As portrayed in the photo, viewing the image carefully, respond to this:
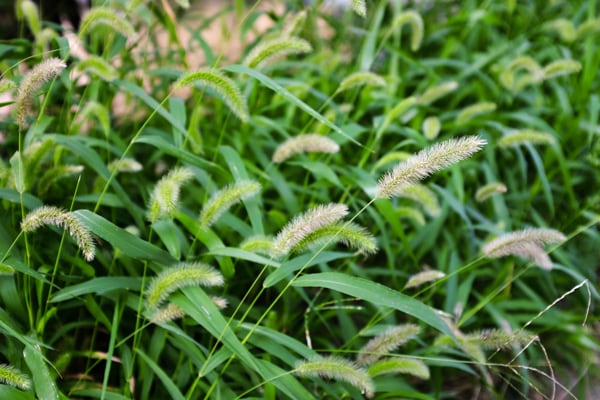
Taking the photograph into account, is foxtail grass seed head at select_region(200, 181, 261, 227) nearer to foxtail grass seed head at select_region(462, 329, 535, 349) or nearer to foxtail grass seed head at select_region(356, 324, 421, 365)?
foxtail grass seed head at select_region(356, 324, 421, 365)

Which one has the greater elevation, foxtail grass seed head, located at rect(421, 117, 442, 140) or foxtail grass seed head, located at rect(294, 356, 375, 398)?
foxtail grass seed head, located at rect(421, 117, 442, 140)

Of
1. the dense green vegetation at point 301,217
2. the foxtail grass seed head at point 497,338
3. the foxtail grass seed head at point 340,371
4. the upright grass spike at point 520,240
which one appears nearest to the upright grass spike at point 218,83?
the dense green vegetation at point 301,217

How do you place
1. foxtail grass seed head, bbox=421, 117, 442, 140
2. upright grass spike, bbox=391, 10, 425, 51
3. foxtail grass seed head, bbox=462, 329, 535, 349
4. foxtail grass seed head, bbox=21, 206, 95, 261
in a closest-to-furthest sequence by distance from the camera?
foxtail grass seed head, bbox=21, 206, 95, 261 → foxtail grass seed head, bbox=462, 329, 535, 349 → foxtail grass seed head, bbox=421, 117, 442, 140 → upright grass spike, bbox=391, 10, 425, 51

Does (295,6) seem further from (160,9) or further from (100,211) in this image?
(100,211)

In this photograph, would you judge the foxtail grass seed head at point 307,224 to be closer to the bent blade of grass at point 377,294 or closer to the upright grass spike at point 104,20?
the bent blade of grass at point 377,294

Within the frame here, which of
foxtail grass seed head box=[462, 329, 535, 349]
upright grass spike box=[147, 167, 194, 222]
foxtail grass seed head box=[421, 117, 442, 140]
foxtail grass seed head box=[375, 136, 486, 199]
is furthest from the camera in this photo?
foxtail grass seed head box=[421, 117, 442, 140]

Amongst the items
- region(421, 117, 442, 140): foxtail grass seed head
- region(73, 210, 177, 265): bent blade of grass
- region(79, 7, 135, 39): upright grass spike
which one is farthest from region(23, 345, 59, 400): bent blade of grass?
region(421, 117, 442, 140): foxtail grass seed head

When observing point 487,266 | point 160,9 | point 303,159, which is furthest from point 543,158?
point 160,9
